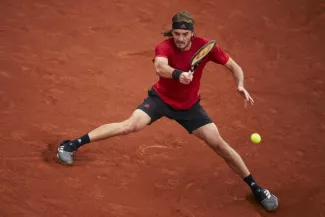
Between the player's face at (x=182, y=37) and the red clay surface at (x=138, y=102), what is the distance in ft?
5.34

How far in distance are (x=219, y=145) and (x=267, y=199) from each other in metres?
0.85

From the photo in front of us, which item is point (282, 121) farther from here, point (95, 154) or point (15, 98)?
point (15, 98)

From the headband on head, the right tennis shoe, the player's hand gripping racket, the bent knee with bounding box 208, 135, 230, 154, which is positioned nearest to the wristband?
the player's hand gripping racket

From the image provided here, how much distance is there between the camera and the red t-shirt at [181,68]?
18.3 feet

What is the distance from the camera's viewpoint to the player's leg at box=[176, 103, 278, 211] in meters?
5.71

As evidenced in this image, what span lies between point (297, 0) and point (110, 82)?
15.5 feet

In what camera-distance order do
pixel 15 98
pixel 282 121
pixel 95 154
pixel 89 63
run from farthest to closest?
pixel 89 63
pixel 282 121
pixel 15 98
pixel 95 154

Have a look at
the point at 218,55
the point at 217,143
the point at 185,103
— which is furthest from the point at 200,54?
the point at 217,143

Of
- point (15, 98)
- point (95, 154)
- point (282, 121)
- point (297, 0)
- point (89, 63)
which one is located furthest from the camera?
point (297, 0)

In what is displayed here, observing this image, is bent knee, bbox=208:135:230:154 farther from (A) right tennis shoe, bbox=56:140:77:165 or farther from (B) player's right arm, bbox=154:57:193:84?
(A) right tennis shoe, bbox=56:140:77:165

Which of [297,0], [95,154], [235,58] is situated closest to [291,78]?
[235,58]

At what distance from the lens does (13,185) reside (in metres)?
5.57

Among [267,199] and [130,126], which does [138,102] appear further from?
[267,199]

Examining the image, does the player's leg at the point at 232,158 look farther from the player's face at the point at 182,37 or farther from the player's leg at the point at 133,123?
the player's face at the point at 182,37
